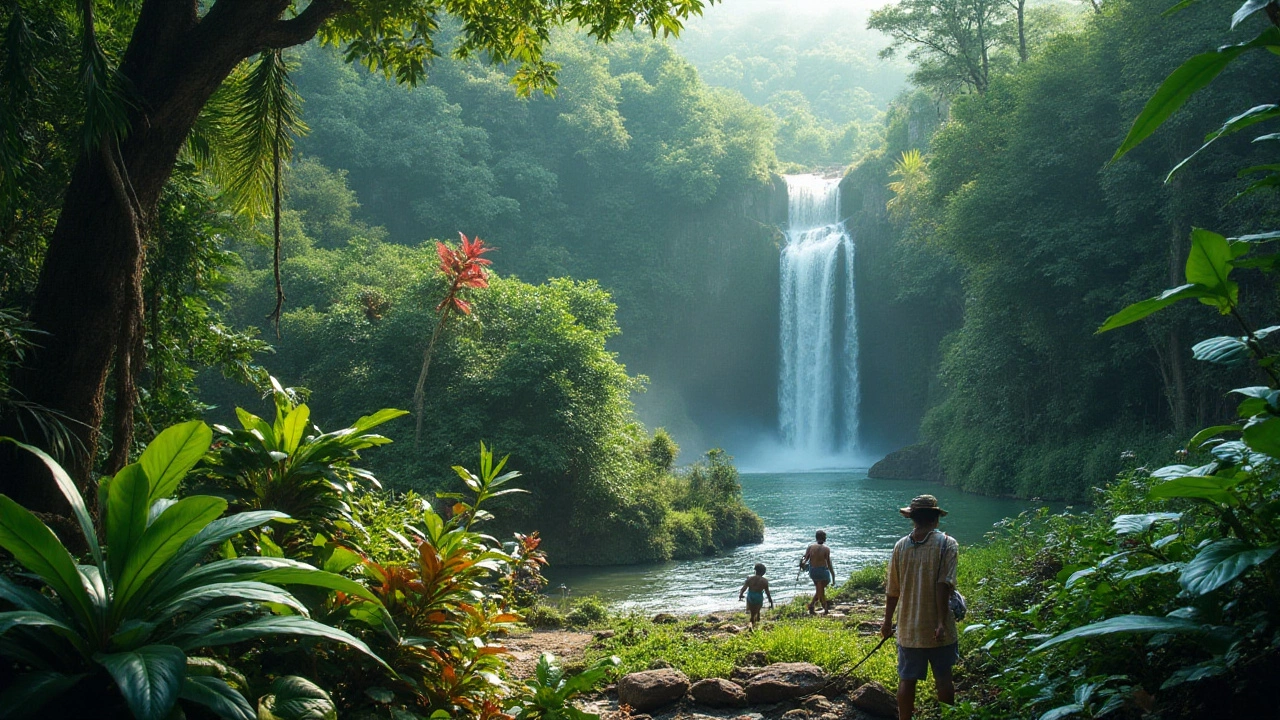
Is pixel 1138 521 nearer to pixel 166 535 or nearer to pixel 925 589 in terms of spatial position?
pixel 925 589

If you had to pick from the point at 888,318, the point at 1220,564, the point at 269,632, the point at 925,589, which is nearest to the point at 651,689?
the point at 925,589

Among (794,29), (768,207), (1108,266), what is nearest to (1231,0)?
(1108,266)

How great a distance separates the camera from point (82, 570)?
1848 millimetres

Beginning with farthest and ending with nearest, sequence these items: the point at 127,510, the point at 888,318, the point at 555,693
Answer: the point at 888,318
the point at 555,693
the point at 127,510

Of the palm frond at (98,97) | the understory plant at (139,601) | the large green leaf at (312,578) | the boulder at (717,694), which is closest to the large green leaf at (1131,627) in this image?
the understory plant at (139,601)

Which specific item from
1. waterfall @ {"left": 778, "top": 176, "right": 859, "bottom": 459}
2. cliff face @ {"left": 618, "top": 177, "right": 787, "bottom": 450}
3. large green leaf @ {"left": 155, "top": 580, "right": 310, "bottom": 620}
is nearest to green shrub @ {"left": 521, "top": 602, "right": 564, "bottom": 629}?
large green leaf @ {"left": 155, "top": 580, "right": 310, "bottom": 620}

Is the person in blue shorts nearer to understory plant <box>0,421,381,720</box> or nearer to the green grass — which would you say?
the green grass

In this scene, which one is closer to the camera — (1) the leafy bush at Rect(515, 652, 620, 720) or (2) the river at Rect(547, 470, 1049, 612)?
(1) the leafy bush at Rect(515, 652, 620, 720)

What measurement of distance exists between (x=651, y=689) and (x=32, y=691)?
11.2 ft

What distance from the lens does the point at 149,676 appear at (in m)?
1.53

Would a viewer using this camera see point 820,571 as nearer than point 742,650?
No

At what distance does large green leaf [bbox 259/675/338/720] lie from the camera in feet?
6.24

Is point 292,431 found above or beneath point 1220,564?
above

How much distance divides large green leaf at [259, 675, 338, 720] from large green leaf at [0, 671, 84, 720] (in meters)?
0.41
